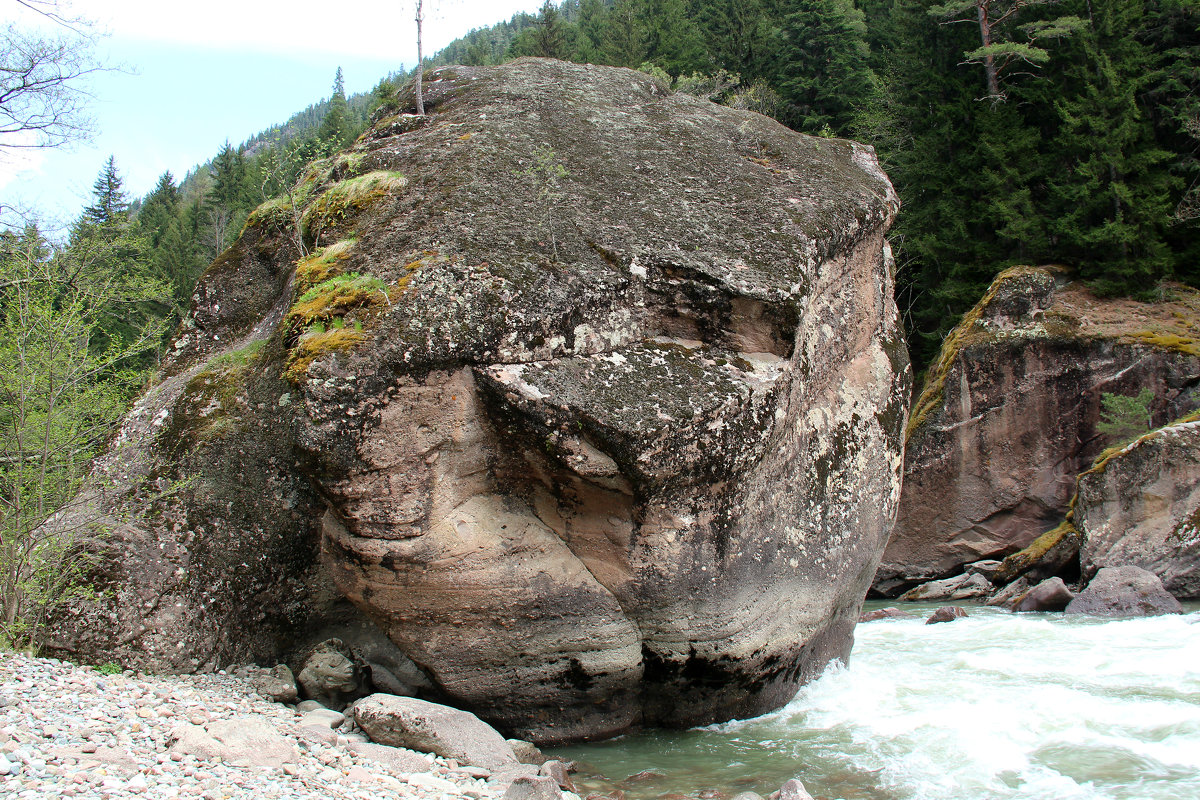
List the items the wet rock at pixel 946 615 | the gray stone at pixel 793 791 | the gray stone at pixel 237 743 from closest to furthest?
the gray stone at pixel 237 743
the gray stone at pixel 793 791
the wet rock at pixel 946 615

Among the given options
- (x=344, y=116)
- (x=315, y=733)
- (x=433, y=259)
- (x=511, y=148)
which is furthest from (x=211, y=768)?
(x=344, y=116)

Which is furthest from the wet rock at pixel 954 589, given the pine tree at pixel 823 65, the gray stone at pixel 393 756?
the pine tree at pixel 823 65

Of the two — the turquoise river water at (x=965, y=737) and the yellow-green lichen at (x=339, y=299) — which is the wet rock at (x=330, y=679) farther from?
the yellow-green lichen at (x=339, y=299)

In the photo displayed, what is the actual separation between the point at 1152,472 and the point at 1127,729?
8513 mm

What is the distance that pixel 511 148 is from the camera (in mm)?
8406

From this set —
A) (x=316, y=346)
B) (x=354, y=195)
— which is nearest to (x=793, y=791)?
(x=316, y=346)

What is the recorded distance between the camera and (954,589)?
16344mm

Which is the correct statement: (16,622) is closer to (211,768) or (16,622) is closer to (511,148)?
(211,768)

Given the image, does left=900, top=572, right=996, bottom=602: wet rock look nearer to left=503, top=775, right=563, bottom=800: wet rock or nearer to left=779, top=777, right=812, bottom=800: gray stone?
left=779, top=777, right=812, bottom=800: gray stone

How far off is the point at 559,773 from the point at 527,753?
0.48 metres

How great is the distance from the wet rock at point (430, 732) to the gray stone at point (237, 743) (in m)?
0.89

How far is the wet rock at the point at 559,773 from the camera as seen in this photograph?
6207 mm

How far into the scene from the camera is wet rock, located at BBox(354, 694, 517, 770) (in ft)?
20.1

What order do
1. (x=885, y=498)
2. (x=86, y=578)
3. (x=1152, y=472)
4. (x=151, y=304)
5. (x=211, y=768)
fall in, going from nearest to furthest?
1. (x=211, y=768)
2. (x=86, y=578)
3. (x=885, y=498)
4. (x=1152, y=472)
5. (x=151, y=304)
